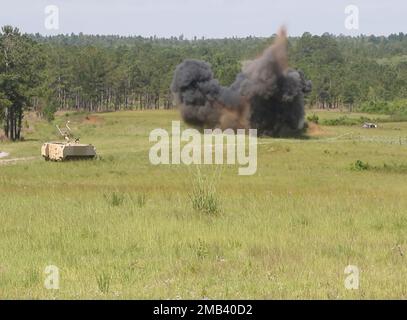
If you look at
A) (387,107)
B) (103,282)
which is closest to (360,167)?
(103,282)

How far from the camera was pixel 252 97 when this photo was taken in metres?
74.4

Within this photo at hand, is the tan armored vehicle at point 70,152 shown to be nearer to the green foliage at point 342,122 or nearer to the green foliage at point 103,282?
the green foliage at point 103,282

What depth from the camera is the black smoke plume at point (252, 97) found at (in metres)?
73.4

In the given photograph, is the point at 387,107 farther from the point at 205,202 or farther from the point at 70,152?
the point at 205,202

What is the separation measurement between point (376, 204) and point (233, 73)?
3978 inches

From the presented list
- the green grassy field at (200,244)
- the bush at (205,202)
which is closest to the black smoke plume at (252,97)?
the green grassy field at (200,244)

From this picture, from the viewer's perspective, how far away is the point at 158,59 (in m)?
162

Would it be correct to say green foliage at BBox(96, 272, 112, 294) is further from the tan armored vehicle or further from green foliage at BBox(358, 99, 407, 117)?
green foliage at BBox(358, 99, 407, 117)

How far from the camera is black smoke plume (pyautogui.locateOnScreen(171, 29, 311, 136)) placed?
73.4 m

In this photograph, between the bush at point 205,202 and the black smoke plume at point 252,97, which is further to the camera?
the black smoke plume at point 252,97

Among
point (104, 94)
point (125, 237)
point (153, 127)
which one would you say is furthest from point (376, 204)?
point (104, 94)

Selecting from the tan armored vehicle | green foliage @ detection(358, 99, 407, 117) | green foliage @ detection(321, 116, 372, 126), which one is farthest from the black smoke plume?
green foliage @ detection(358, 99, 407, 117)

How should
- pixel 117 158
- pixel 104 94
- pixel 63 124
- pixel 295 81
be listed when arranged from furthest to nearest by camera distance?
pixel 104 94 < pixel 63 124 < pixel 295 81 < pixel 117 158

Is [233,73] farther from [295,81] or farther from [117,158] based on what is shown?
[117,158]
